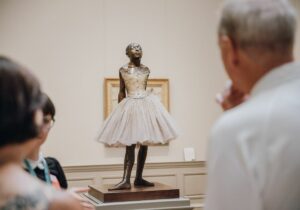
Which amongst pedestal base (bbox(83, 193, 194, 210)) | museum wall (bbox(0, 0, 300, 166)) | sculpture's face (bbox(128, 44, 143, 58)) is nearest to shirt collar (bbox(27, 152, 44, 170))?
pedestal base (bbox(83, 193, 194, 210))

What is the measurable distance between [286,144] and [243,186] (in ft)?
0.42

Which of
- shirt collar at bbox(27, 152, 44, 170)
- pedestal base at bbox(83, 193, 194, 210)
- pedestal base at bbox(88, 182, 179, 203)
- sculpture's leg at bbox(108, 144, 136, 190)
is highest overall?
shirt collar at bbox(27, 152, 44, 170)

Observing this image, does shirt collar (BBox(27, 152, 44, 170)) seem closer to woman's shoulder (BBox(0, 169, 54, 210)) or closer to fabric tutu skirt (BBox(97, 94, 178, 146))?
fabric tutu skirt (BBox(97, 94, 178, 146))

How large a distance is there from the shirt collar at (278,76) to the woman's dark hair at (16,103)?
500mm

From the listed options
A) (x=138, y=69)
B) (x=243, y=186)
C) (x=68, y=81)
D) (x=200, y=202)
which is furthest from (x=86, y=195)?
(x=243, y=186)

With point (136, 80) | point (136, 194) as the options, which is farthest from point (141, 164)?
point (136, 80)

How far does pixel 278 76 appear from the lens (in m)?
1.11

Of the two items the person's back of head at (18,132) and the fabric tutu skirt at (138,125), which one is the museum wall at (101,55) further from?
the person's back of head at (18,132)

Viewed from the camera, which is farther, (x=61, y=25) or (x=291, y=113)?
(x=61, y=25)

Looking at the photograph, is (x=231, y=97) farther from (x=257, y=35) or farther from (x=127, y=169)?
(x=127, y=169)

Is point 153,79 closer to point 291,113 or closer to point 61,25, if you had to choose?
point 61,25

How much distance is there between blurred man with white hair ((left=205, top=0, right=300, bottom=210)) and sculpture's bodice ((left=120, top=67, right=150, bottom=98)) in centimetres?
229

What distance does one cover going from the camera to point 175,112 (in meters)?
5.36

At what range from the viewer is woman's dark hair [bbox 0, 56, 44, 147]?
1010 millimetres
